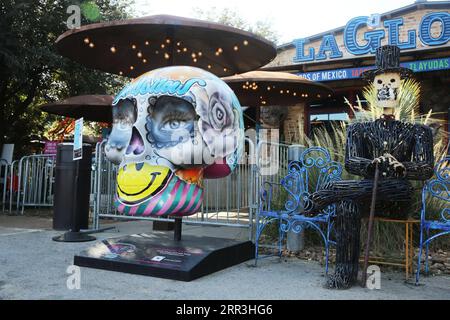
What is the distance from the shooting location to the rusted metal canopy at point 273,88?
27.9 feet

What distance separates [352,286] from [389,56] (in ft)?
7.29

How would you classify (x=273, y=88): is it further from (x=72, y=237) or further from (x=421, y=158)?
(x=421, y=158)

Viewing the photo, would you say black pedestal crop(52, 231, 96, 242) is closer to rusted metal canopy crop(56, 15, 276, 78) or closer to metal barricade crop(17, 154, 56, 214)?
rusted metal canopy crop(56, 15, 276, 78)

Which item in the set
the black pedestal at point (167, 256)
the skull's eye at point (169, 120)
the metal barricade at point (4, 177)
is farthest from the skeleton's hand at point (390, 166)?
the metal barricade at point (4, 177)

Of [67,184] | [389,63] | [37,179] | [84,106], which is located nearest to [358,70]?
[389,63]

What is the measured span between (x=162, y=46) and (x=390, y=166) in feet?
10.5

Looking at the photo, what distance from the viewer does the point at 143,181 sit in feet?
13.3

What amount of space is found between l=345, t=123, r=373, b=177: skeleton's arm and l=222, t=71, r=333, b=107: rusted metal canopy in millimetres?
4399

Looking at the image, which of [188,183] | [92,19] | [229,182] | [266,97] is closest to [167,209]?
[188,183]

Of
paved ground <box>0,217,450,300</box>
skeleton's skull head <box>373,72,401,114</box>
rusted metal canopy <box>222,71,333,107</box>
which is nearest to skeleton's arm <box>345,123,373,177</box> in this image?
skeleton's skull head <box>373,72,401,114</box>

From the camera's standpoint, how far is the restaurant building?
961 cm

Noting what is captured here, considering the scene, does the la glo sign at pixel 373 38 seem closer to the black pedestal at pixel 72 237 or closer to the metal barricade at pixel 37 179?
the metal barricade at pixel 37 179

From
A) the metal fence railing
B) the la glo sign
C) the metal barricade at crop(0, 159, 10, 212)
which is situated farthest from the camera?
the metal barricade at crop(0, 159, 10, 212)

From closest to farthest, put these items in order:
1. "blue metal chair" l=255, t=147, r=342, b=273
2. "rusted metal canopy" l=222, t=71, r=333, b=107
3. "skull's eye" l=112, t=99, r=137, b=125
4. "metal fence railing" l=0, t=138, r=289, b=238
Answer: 1. "skull's eye" l=112, t=99, r=137, b=125
2. "blue metal chair" l=255, t=147, r=342, b=273
3. "metal fence railing" l=0, t=138, r=289, b=238
4. "rusted metal canopy" l=222, t=71, r=333, b=107
